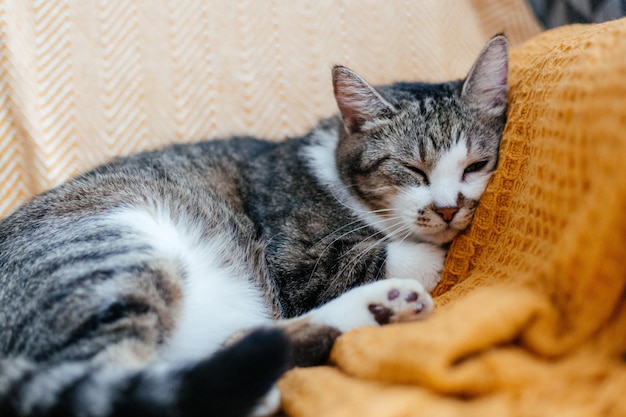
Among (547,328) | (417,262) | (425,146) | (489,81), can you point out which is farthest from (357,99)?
(547,328)

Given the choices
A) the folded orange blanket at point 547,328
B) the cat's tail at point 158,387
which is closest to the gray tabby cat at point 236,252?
the cat's tail at point 158,387

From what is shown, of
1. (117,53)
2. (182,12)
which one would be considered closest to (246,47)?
(182,12)

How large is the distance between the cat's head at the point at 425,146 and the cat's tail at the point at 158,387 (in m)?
0.71

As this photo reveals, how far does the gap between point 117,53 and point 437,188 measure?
1.29 metres

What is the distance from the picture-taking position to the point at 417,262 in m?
1.48

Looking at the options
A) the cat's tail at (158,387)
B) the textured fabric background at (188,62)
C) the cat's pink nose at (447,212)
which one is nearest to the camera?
the cat's tail at (158,387)

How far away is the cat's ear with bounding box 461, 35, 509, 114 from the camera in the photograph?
1522 millimetres

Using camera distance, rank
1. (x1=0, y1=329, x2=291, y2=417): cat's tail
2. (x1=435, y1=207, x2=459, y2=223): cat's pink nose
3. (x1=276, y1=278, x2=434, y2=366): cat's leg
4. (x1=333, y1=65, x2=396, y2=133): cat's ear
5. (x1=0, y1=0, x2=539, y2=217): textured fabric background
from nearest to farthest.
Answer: (x1=0, y1=329, x2=291, y2=417): cat's tail, (x1=276, y1=278, x2=434, y2=366): cat's leg, (x1=435, y1=207, x2=459, y2=223): cat's pink nose, (x1=333, y1=65, x2=396, y2=133): cat's ear, (x1=0, y1=0, x2=539, y2=217): textured fabric background

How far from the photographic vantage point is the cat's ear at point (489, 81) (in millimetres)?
1522

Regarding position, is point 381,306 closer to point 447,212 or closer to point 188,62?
point 447,212

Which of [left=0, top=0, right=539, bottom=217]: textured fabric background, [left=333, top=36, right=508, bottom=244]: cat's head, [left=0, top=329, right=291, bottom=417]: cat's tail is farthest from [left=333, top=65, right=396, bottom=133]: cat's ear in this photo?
A: [left=0, top=329, right=291, bottom=417]: cat's tail

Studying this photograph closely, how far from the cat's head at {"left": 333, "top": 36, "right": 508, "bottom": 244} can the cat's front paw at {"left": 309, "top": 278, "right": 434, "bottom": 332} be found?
0.29 meters

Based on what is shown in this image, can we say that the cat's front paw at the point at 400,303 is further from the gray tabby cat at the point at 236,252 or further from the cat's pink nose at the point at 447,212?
the cat's pink nose at the point at 447,212

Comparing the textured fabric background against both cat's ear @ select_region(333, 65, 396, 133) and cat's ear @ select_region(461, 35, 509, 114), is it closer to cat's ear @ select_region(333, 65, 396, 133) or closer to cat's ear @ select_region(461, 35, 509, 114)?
cat's ear @ select_region(333, 65, 396, 133)
